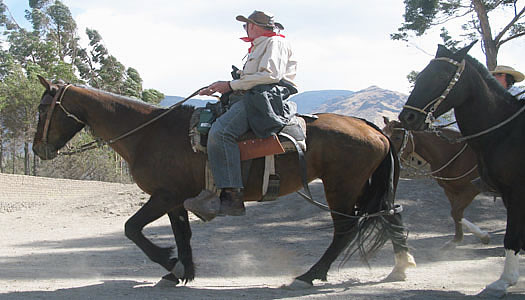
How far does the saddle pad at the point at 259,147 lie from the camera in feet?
16.3

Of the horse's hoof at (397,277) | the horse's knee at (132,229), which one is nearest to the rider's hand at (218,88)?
the horse's knee at (132,229)

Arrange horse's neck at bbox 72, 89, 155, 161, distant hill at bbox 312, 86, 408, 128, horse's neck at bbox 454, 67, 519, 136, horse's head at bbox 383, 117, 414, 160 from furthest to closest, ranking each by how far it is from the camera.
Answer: distant hill at bbox 312, 86, 408, 128 → horse's head at bbox 383, 117, 414, 160 → horse's neck at bbox 72, 89, 155, 161 → horse's neck at bbox 454, 67, 519, 136

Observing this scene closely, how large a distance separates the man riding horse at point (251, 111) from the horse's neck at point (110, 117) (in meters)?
1.03

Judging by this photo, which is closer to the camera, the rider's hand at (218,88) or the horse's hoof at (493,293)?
the horse's hoof at (493,293)

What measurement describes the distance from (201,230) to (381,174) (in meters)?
5.58

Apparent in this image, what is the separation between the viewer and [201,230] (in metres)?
10.3

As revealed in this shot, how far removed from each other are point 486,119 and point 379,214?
4.97 ft

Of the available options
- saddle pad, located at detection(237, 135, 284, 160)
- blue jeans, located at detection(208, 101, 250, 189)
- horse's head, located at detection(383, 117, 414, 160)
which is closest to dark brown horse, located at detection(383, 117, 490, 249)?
Answer: horse's head, located at detection(383, 117, 414, 160)

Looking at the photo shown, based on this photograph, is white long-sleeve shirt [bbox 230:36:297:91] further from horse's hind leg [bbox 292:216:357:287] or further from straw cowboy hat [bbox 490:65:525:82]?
straw cowboy hat [bbox 490:65:525:82]

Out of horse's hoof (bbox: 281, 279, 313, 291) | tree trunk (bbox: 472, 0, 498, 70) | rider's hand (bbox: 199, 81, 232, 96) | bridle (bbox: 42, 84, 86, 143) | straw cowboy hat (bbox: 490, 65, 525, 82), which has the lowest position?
horse's hoof (bbox: 281, 279, 313, 291)

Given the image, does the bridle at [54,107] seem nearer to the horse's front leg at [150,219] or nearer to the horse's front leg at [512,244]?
the horse's front leg at [150,219]

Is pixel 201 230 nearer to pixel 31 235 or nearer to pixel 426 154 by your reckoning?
pixel 31 235

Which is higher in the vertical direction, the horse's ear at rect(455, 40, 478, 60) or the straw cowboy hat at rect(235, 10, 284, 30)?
the straw cowboy hat at rect(235, 10, 284, 30)

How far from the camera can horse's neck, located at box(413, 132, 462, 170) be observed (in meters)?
8.73
